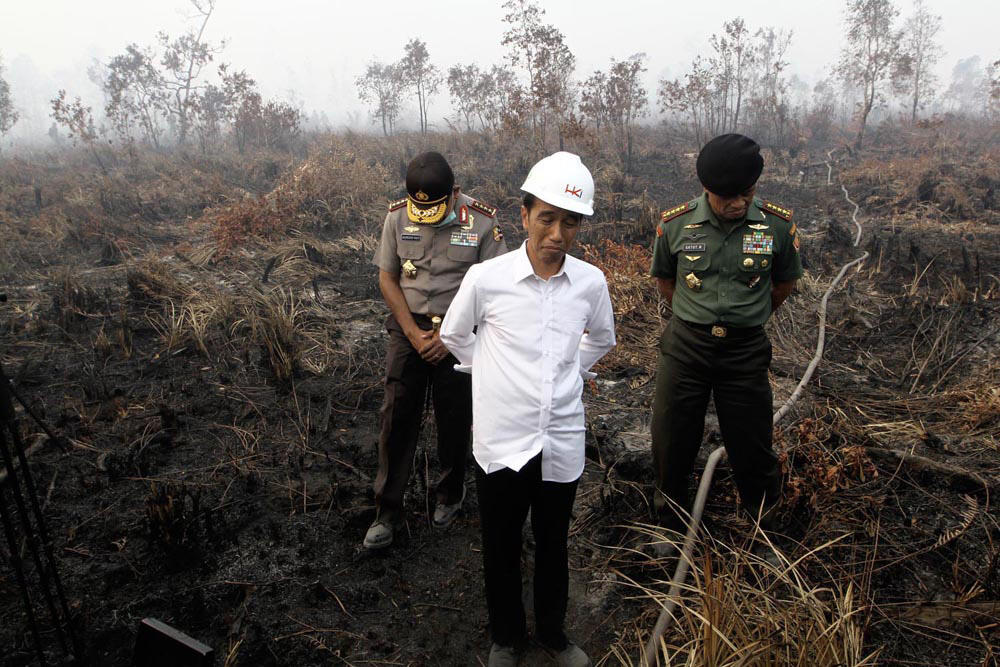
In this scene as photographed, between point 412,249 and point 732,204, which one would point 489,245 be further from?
point 732,204

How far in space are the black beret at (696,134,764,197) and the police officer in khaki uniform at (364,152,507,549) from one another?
1016 mm

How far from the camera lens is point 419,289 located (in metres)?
2.96

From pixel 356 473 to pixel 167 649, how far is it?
7.36 feet

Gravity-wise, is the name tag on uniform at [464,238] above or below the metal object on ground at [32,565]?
above

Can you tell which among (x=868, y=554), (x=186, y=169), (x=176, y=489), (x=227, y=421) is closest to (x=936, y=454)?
(x=868, y=554)

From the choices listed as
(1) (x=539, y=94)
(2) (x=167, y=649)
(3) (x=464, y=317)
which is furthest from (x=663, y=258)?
(1) (x=539, y=94)

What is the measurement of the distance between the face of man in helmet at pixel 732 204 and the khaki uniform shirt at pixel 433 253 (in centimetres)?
108

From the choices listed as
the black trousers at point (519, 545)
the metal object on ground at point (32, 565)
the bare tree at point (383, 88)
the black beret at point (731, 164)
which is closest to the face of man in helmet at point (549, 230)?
the black trousers at point (519, 545)

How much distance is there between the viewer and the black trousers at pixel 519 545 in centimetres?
205

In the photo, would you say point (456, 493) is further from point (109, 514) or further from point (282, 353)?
point (282, 353)

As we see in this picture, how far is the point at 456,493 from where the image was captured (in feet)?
11.0

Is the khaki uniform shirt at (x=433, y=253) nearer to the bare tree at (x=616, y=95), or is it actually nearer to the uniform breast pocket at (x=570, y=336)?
the uniform breast pocket at (x=570, y=336)

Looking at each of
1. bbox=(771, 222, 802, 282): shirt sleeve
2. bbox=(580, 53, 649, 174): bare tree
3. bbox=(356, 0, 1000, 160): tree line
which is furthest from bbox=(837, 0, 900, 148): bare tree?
bbox=(771, 222, 802, 282): shirt sleeve

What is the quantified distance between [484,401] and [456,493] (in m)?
1.49
